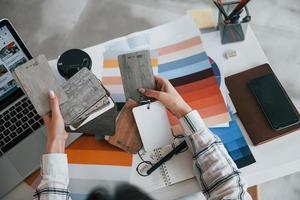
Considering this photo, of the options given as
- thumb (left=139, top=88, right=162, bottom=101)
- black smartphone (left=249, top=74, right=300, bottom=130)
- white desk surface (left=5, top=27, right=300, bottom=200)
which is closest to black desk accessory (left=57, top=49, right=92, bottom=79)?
thumb (left=139, top=88, right=162, bottom=101)

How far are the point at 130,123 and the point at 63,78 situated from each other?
200 mm

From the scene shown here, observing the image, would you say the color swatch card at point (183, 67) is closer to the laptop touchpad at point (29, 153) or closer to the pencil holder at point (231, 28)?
the pencil holder at point (231, 28)

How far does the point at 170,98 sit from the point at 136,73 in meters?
0.09

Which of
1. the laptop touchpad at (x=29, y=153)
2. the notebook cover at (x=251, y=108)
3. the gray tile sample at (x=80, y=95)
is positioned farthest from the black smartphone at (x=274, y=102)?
the laptop touchpad at (x=29, y=153)

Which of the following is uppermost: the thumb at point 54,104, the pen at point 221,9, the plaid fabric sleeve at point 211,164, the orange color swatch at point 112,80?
the thumb at point 54,104

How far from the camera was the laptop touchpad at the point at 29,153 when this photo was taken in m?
0.78

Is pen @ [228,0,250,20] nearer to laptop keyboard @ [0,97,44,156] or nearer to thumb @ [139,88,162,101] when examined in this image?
thumb @ [139,88,162,101]

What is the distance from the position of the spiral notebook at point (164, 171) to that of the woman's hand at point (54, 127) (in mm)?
154

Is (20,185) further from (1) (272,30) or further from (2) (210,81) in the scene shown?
(1) (272,30)

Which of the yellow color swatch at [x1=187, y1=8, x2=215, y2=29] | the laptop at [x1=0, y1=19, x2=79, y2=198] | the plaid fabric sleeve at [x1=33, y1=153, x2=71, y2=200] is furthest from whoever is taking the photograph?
the yellow color swatch at [x1=187, y1=8, x2=215, y2=29]

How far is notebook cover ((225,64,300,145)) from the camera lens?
772mm

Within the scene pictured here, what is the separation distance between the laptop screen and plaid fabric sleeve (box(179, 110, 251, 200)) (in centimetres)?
37

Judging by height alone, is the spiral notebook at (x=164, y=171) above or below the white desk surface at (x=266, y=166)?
above

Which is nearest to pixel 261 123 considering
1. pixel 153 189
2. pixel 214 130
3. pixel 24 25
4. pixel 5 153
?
pixel 214 130
